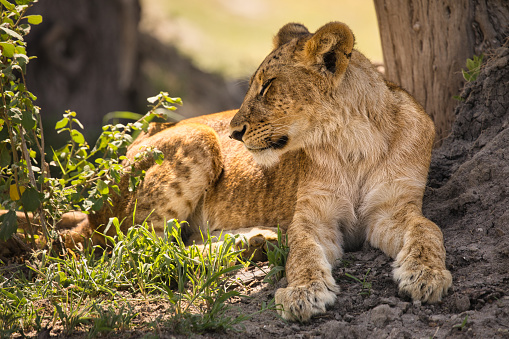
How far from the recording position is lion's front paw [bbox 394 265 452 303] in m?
3.16

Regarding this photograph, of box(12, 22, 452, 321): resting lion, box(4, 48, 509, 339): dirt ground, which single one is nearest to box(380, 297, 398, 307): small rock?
box(4, 48, 509, 339): dirt ground

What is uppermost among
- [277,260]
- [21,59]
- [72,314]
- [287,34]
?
[21,59]

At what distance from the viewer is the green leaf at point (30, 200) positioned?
3.75 m

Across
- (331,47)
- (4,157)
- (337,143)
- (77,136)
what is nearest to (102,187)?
(77,136)

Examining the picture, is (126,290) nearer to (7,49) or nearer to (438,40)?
(7,49)

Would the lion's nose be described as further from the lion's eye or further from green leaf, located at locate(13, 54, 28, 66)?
green leaf, located at locate(13, 54, 28, 66)

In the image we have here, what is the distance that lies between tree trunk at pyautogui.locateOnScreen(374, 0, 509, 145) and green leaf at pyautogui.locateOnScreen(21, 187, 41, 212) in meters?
3.48

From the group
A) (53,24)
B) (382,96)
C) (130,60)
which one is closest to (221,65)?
(130,60)

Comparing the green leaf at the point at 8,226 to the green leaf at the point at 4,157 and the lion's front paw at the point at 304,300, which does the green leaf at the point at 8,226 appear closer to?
the green leaf at the point at 4,157

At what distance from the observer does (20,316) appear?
3.27 m

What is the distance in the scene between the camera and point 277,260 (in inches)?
154

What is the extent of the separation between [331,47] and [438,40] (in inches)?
70.5

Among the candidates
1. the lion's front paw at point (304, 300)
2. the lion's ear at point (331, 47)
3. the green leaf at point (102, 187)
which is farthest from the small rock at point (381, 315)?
the green leaf at point (102, 187)

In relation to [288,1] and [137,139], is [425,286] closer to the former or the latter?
[137,139]
